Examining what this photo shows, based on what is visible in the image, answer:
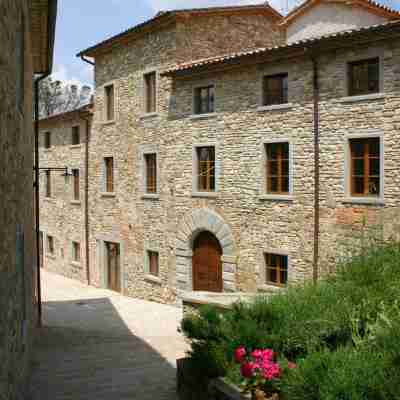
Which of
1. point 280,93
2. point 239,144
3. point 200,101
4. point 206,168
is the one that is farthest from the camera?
point 200,101

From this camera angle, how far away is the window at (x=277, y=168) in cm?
1502

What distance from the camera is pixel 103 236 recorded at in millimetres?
23062

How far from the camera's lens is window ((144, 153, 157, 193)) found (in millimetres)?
19688

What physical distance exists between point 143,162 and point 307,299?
13168mm

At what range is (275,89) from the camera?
49.9 ft

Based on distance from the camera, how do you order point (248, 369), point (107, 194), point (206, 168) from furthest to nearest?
point (107, 194) < point (206, 168) < point (248, 369)

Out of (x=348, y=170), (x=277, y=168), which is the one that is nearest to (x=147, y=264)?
(x=277, y=168)

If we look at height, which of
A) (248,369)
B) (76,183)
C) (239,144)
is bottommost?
(248,369)

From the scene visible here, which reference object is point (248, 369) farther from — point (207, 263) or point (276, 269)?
point (207, 263)

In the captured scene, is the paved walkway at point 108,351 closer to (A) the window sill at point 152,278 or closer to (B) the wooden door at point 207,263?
(A) the window sill at point 152,278

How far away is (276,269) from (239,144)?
3.67 metres

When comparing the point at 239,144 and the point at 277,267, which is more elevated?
the point at 239,144

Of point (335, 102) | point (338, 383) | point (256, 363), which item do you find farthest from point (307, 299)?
point (335, 102)

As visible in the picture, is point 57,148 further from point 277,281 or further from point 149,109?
point 277,281
